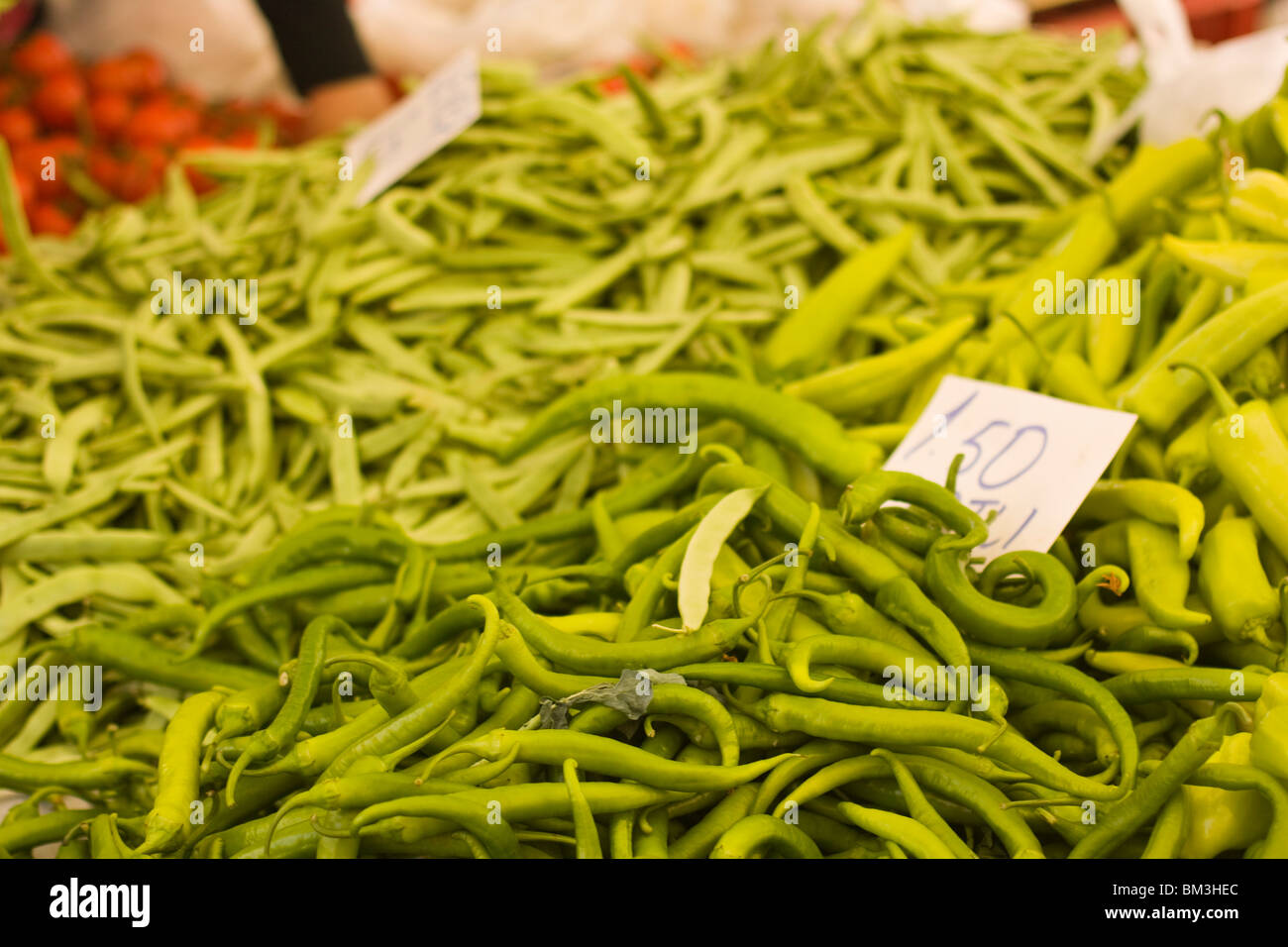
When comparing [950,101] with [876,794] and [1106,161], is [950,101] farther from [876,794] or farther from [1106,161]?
[876,794]

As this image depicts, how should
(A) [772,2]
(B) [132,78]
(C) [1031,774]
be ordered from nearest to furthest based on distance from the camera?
1. (C) [1031,774]
2. (B) [132,78]
3. (A) [772,2]

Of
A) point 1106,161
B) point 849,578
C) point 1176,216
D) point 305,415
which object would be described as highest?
point 1106,161

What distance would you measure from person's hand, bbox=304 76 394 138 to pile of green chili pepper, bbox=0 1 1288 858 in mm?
351

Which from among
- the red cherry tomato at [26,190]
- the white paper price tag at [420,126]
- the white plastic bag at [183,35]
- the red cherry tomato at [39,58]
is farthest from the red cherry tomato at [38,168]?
the white paper price tag at [420,126]

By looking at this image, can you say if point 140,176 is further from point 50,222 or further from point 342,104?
point 342,104

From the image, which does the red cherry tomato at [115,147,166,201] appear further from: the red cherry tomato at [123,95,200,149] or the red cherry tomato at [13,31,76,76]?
the red cherry tomato at [13,31,76,76]

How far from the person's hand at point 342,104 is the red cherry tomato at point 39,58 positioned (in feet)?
2.83

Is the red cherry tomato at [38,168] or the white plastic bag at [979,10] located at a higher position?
the white plastic bag at [979,10]

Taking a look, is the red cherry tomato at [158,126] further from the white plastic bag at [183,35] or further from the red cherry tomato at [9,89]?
the white plastic bag at [183,35]

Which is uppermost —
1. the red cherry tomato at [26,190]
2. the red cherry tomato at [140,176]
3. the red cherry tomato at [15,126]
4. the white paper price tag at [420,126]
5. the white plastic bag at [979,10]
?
the white plastic bag at [979,10]

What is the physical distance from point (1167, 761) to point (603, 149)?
1.45m

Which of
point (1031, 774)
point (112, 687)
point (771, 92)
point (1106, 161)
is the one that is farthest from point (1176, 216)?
point (112, 687)

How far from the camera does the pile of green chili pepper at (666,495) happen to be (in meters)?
0.85
